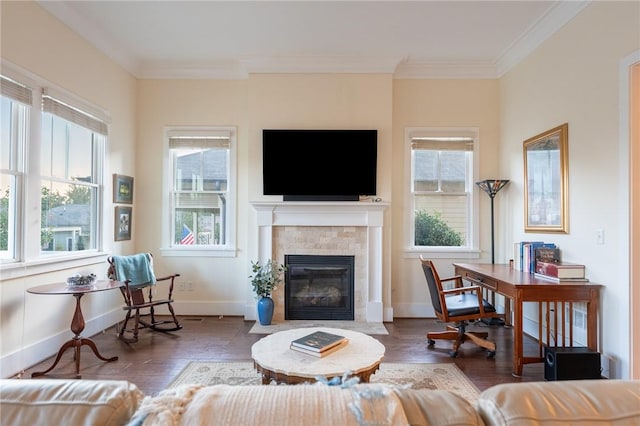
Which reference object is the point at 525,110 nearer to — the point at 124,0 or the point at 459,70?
the point at 459,70

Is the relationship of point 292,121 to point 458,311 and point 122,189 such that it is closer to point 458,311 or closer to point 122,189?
point 122,189

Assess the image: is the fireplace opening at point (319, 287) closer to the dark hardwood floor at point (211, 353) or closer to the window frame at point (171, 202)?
the dark hardwood floor at point (211, 353)

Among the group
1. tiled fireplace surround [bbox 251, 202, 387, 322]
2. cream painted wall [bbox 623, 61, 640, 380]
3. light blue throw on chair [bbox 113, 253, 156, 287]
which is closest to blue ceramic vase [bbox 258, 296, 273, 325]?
tiled fireplace surround [bbox 251, 202, 387, 322]

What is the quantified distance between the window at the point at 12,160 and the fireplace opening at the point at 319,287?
253 centimetres

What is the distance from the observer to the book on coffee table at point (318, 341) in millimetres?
2035

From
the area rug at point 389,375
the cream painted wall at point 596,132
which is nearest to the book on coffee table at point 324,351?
the area rug at point 389,375

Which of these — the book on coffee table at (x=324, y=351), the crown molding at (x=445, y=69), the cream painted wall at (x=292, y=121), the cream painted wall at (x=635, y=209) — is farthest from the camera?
the crown molding at (x=445, y=69)

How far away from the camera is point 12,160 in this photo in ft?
9.23

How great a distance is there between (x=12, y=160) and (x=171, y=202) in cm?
180

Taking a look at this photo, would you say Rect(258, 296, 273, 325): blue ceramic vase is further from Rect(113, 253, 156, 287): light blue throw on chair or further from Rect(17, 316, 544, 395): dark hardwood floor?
Rect(113, 253, 156, 287): light blue throw on chair

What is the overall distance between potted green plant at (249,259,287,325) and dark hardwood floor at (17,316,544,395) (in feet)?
0.76

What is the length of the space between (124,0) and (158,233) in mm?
2543

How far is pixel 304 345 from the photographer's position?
207 centimetres

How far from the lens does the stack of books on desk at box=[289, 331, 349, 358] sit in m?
2.02
